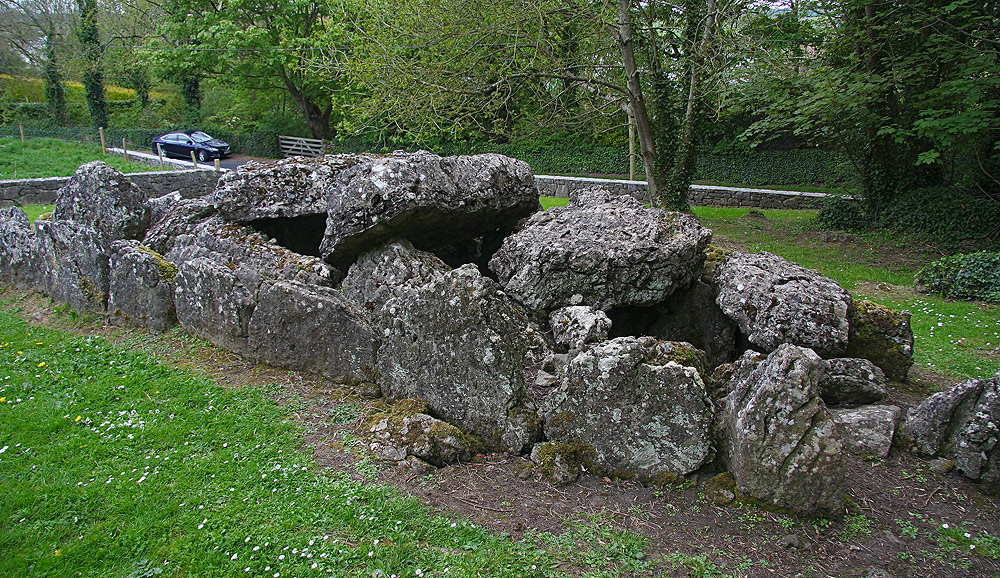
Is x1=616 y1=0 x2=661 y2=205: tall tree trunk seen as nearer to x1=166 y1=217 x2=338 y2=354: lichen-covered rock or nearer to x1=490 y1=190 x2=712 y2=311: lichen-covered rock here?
x1=490 y1=190 x2=712 y2=311: lichen-covered rock

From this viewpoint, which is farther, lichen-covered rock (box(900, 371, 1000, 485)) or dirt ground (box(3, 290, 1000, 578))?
lichen-covered rock (box(900, 371, 1000, 485))

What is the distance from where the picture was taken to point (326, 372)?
5.66 meters

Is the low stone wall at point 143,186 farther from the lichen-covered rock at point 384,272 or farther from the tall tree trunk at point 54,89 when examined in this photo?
the tall tree trunk at point 54,89

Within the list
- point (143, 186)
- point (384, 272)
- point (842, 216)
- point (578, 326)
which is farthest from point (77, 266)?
point (842, 216)

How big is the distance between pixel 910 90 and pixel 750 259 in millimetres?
10857

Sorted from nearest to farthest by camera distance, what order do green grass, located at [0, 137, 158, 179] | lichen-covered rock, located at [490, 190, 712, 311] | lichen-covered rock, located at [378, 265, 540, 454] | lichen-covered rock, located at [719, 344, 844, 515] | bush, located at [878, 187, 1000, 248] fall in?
lichen-covered rock, located at [719, 344, 844, 515], lichen-covered rock, located at [378, 265, 540, 454], lichen-covered rock, located at [490, 190, 712, 311], bush, located at [878, 187, 1000, 248], green grass, located at [0, 137, 158, 179]

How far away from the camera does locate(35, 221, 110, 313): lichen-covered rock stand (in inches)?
287

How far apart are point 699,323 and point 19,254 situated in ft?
29.7

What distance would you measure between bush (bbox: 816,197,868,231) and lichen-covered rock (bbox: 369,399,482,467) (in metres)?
13.8

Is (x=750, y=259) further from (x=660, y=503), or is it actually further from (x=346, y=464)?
(x=346, y=464)

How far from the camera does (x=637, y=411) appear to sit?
418cm

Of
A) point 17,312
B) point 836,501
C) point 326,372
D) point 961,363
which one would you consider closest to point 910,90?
point 961,363

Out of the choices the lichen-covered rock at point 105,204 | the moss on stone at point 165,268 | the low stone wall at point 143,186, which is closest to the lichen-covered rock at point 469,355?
the moss on stone at point 165,268

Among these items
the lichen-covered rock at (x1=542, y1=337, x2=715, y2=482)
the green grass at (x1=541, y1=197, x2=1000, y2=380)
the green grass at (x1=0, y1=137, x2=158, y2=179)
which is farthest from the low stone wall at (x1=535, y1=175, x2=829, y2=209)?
the lichen-covered rock at (x1=542, y1=337, x2=715, y2=482)
